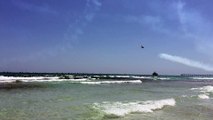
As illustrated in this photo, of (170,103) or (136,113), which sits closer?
(136,113)

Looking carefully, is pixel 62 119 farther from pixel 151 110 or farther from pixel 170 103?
pixel 170 103

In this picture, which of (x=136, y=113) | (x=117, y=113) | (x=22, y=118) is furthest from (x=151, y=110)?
(x=22, y=118)

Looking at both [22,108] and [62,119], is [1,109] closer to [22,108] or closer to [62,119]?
[22,108]

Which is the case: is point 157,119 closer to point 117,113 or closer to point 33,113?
point 117,113

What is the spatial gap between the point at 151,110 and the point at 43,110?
6118mm

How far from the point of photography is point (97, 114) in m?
16.9

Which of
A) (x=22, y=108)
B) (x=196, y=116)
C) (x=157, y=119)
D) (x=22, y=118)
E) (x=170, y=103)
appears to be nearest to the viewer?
(x=22, y=118)

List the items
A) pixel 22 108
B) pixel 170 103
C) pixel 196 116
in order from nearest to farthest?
pixel 196 116
pixel 22 108
pixel 170 103

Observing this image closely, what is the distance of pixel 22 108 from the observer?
60.4 feet

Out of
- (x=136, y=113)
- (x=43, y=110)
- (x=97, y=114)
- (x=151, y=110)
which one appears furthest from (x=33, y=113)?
(x=151, y=110)

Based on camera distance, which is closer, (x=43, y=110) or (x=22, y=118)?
(x=22, y=118)

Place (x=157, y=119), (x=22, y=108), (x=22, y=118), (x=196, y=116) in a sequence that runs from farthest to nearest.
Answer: (x=22, y=108)
(x=196, y=116)
(x=157, y=119)
(x=22, y=118)

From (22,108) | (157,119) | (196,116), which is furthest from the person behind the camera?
(22,108)

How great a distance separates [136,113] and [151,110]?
171 cm
